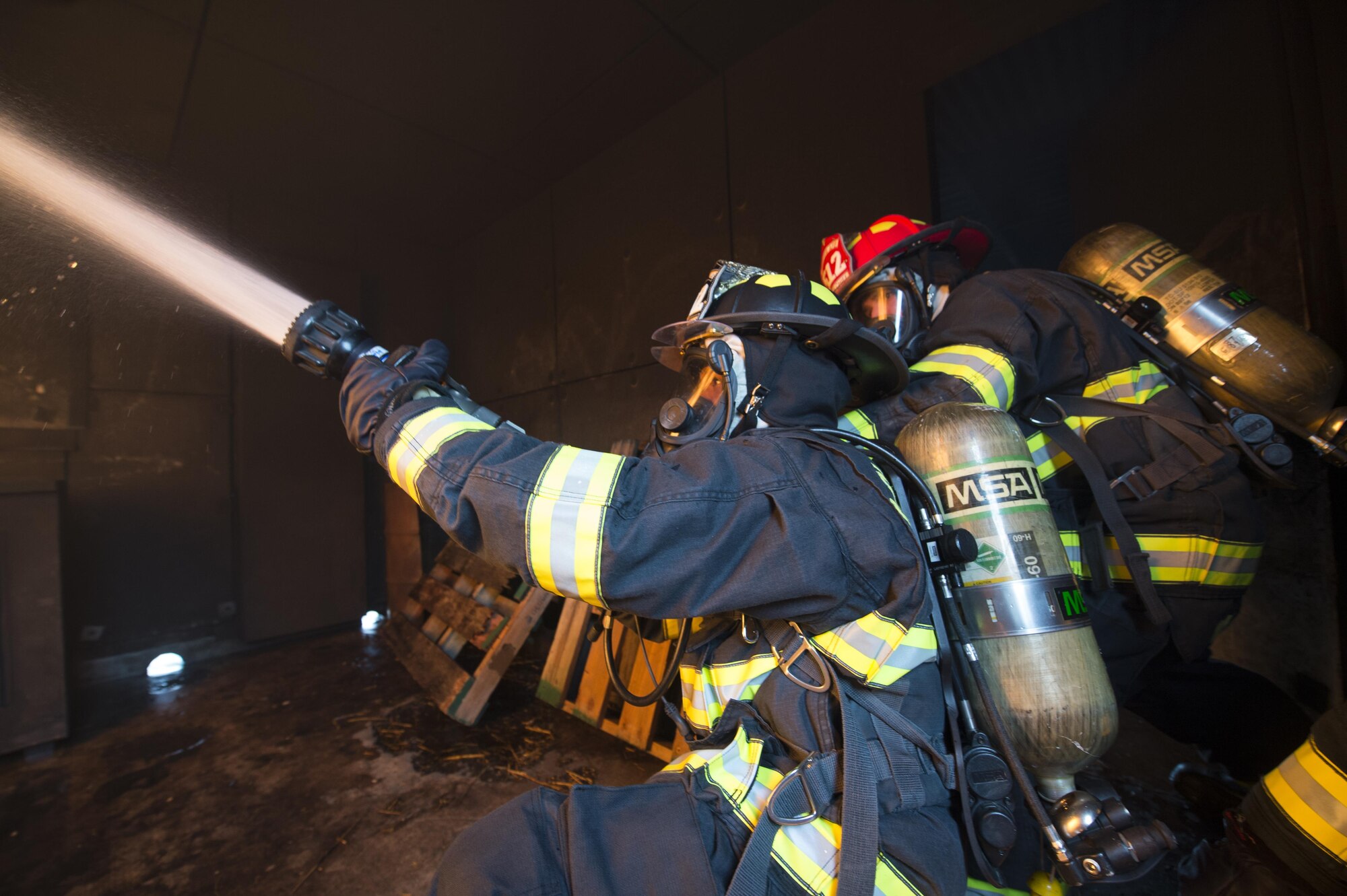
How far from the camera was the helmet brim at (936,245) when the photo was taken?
7.61 feet

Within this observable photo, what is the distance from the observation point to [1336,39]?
6.18 ft

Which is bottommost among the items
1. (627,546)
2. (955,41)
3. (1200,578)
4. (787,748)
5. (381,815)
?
(381,815)

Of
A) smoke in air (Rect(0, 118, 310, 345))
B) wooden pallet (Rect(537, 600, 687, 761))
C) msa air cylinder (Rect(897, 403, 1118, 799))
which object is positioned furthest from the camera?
wooden pallet (Rect(537, 600, 687, 761))

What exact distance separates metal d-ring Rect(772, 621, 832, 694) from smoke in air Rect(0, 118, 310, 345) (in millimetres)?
2285

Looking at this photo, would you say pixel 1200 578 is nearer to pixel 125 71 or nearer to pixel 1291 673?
pixel 1291 673

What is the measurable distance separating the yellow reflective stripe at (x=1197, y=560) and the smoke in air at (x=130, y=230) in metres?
3.31

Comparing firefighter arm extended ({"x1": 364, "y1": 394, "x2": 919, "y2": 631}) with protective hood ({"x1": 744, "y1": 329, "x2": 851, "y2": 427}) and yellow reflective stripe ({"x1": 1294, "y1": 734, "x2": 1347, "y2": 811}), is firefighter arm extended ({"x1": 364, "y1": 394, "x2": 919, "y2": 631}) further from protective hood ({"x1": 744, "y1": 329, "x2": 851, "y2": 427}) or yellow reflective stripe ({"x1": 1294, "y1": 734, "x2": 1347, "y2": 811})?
yellow reflective stripe ({"x1": 1294, "y1": 734, "x2": 1347, "y2": 811})

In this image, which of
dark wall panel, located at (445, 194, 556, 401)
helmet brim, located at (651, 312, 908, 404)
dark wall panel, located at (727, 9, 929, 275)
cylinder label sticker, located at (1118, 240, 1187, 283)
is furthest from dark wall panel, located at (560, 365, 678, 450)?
cylinder label sticker, located at (1118, 240, 1187, 283)

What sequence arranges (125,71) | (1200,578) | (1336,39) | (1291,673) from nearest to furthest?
(1200,578), (1336,39), (1291,673), (125,71)

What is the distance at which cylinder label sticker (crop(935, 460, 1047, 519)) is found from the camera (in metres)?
1.34

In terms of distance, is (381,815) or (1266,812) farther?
(381,815)

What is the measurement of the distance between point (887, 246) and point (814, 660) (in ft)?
6.51

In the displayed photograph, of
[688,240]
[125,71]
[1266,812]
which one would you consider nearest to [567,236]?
Result: [688,240]

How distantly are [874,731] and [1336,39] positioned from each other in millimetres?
2941
